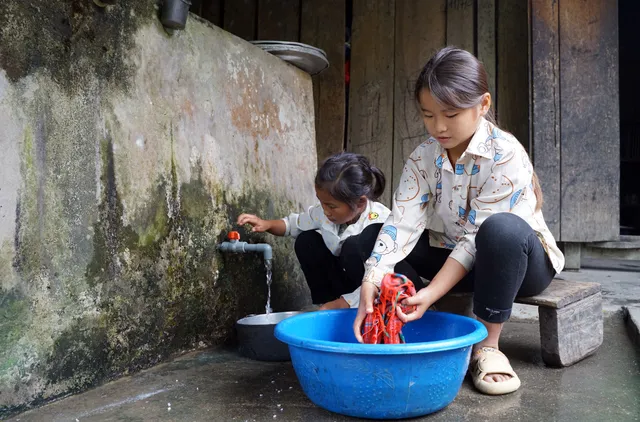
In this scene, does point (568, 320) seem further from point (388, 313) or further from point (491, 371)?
point (388, 313)

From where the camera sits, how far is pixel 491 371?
1.88m

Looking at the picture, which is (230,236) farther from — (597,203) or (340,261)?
(597,203)

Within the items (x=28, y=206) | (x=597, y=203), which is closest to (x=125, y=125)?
(x=28, y=206)

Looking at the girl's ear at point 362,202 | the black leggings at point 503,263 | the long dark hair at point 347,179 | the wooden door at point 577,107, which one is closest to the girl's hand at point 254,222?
the long dark hair at point 347,179

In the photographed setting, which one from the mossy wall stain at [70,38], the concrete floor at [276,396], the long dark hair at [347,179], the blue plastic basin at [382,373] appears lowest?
the concrete floor at [276,396]

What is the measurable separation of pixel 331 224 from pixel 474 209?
2.66 ft

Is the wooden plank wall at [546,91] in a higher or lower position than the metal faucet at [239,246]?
higher

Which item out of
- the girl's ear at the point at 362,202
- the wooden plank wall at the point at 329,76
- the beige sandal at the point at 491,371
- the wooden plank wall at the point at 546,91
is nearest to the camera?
the beige sandal at the point at 491,371

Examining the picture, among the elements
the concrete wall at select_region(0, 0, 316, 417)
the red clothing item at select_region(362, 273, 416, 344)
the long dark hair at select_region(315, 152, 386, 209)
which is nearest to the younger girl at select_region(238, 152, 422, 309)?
the long dark hair at select_region(315, 152, 386, 209)

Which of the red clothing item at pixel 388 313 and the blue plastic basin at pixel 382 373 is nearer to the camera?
the blue plastic basin at pixel 382 373

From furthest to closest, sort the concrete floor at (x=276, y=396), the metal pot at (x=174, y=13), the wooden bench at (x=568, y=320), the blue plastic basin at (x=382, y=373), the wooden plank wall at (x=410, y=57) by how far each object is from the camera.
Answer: the wooden plank wall at (x=410, y=57)
the metal pot at (x=174, y=13)
the wooden bench at (x=568, y=320)
the concrete floor at (x=276, y=396)
the blue plastic basin at (x=382, y=373)

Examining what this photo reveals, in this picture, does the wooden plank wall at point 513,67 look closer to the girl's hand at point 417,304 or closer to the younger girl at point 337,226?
the younger girl at point 337,226

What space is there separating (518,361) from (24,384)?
5.23ft

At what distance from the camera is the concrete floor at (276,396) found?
166 centimetres
